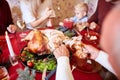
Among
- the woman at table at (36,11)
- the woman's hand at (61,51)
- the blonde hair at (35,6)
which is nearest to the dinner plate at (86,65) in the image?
the woman's hand at (61,51)

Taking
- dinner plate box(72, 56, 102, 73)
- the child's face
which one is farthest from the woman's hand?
the child's face

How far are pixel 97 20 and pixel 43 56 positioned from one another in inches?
29.3

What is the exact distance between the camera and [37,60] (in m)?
1.38

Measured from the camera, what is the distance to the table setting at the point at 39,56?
131 centimetres

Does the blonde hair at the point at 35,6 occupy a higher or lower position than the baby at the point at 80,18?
higher

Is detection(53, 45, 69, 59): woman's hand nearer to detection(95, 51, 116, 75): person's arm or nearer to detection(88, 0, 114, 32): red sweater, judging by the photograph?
detection(95, 51, 116, 75): person's arm

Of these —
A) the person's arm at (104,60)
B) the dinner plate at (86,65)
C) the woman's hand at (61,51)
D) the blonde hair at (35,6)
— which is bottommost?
the dinner plate at (86,65)

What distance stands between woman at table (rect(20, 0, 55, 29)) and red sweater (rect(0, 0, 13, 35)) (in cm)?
12

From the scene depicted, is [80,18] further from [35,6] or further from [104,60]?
[104,60]

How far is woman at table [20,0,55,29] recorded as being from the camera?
6.12ft

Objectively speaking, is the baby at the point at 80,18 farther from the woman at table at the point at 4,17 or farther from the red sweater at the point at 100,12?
the woman at table at the point at 4,17

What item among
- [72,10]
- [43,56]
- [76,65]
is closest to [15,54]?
[43,56]

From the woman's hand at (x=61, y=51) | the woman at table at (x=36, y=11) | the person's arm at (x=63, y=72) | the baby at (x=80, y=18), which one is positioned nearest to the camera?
the person's arm at (x=63, y=72)

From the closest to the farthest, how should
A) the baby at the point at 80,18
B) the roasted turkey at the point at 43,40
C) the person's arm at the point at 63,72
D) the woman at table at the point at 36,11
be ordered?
the person's arm at the point at 63,72 < the roasted turkey at the point at 43,40 < the baby at the point at 80,18 < the woman at table at the point at 36,11
